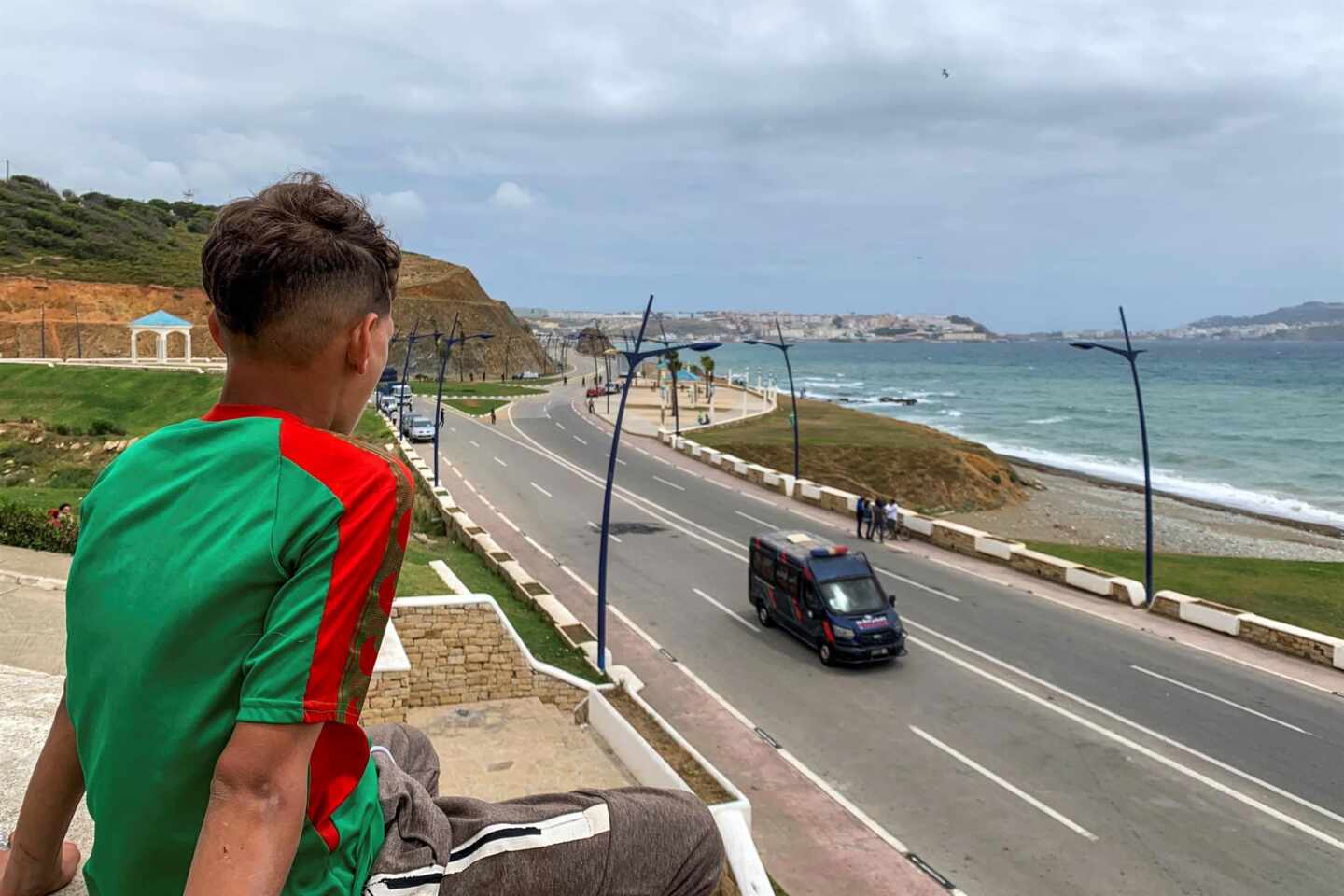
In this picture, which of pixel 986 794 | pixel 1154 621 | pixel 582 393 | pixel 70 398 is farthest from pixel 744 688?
pixel 582 393

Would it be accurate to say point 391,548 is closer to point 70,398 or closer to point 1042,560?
point 1042,560

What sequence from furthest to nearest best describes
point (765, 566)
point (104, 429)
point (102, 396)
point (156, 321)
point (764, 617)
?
1. point (156, 321)
2. point (102, 396)
3. point (104, 429)
4. point (764, 617)
5. point (765, 566)

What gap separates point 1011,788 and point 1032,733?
2.03m

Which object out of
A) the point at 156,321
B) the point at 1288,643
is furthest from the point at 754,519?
the point at 156,321

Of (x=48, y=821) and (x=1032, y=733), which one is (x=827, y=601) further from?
(x=48, y=821)

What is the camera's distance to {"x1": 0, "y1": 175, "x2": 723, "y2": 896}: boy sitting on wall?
1210 millimetres

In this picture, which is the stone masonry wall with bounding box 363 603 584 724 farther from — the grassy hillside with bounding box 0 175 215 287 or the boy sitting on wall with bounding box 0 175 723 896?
the grassy hillside with bounding box 0 175 215 287

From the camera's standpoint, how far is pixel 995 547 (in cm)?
2428

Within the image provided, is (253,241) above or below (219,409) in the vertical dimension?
above

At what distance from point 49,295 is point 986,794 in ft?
256

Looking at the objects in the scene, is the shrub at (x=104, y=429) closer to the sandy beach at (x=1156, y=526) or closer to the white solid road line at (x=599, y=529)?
the white solid road line at (x=599, y=529)

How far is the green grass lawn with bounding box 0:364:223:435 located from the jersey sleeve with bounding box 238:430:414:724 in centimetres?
4188

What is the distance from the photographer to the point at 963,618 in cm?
1948

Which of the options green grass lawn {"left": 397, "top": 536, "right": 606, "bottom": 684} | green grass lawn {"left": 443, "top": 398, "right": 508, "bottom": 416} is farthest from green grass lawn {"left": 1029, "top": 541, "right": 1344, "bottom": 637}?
green grass lawn {"left": 443, "top": 398, "right": 508, "bottom": 416}
